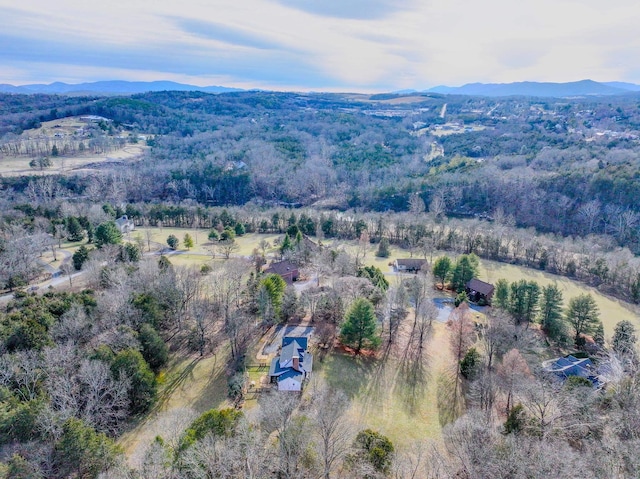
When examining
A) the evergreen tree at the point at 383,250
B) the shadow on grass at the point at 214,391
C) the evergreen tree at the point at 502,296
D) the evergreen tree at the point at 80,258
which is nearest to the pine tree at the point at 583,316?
the evergreen tree at the point at 502,296

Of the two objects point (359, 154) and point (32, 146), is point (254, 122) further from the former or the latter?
point (32, 146)

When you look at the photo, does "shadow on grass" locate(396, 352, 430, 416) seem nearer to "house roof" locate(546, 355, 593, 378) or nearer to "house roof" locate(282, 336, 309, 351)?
"house roof" locate(282, 336, 309, 351)

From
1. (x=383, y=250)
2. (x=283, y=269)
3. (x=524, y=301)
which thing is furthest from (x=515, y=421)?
(x=383, y=250)

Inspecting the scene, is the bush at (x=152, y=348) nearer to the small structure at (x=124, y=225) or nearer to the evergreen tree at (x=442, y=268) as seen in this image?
the evergreen tree at (x=442, y=268)

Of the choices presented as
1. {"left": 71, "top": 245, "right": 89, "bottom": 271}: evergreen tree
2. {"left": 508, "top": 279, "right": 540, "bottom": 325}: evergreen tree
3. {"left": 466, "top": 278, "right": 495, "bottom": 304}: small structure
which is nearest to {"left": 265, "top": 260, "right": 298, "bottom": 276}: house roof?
{"left": 466, "top": 278, "right": 495, "bottom": 304}: small structure

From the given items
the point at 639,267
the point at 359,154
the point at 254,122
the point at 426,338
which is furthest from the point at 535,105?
the point at 426,338

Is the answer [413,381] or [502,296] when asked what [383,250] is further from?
[413,381]
